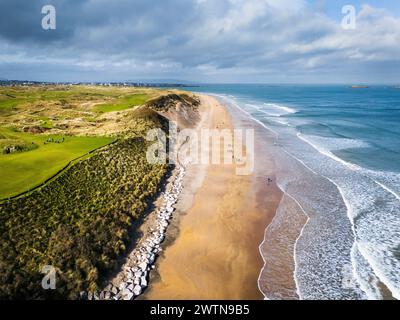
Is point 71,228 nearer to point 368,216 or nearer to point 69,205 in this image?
point 69,205

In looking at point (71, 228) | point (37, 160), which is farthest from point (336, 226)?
point (37, 160)

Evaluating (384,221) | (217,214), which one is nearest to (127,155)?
(217,214)

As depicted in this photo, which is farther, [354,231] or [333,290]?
[354,231]

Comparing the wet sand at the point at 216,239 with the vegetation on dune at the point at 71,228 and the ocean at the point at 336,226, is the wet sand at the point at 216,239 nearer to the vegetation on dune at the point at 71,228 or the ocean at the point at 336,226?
the ocean at the point at 336,226

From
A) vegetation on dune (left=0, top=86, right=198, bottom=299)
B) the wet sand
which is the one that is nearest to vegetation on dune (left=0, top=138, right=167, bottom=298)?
vegetation on dune (left=0, top=86, right=198, bottom=299)

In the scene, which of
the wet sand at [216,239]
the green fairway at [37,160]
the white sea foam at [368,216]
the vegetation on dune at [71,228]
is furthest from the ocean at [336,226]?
the green fairway at [37,160]

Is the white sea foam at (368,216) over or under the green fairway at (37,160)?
under
